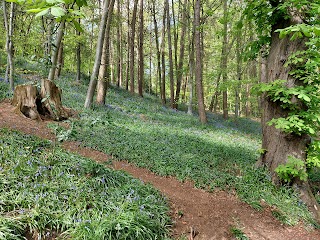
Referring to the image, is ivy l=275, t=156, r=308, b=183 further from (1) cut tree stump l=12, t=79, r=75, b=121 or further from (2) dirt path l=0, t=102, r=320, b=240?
(1) cut tree stump l=12, t=79, r=75, b=121

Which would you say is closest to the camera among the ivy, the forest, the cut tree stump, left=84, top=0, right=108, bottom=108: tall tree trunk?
the forest

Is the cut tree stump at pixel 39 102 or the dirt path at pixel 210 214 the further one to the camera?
the cut tree stump at pixel 39 102

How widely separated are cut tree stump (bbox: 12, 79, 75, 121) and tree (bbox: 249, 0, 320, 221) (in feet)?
21.1

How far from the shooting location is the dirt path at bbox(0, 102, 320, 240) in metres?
4.43

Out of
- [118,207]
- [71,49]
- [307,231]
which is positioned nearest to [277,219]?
[307,231]

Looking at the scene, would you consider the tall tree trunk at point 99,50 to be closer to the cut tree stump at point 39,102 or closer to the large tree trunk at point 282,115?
the cut tree stump at point 39,102

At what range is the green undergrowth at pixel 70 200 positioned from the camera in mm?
3266

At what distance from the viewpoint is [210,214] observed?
4875 mm

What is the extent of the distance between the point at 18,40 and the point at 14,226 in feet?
32.0

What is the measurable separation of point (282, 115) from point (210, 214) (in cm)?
288

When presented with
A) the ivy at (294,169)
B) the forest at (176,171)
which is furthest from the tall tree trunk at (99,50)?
the ivy at (294,169)

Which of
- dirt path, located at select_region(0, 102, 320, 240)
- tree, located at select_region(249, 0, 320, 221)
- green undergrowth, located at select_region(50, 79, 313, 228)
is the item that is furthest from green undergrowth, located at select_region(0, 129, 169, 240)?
tree, located at select_region(249, 0, 320, 221)

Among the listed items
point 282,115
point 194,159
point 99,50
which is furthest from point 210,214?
point 99,50

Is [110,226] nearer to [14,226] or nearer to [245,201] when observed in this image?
[14,226]
